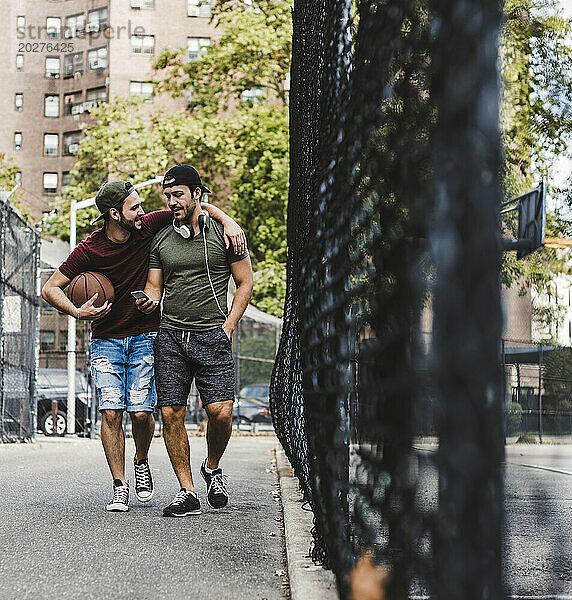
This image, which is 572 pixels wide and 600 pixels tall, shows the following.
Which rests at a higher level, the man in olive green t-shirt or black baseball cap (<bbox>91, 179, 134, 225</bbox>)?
black baseball cap (<bbox>91, 179, 134, 225</bbox>)

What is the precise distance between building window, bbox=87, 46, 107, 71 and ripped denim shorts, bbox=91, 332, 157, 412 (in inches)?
2390

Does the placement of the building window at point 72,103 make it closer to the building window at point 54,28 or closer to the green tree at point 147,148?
the building window at point 54,28

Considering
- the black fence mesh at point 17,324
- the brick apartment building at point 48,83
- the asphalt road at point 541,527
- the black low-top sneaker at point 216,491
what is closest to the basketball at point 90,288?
the black low-top sneaker at point 216,491

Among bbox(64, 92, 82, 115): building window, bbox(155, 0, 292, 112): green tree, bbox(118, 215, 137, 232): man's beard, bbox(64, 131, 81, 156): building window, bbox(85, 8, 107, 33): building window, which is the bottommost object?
bbox(118, 215, 137, 232): man's beard

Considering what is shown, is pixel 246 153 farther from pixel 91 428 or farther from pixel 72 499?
pixel 72 499

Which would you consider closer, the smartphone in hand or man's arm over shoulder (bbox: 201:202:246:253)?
the smartphone in hand

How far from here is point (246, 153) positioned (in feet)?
112

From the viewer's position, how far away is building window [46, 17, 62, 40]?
68000 mm

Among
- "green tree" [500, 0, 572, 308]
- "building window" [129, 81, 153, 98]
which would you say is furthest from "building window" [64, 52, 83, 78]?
"green tree" [500, 0, 572, 308]

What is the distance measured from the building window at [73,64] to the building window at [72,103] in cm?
118

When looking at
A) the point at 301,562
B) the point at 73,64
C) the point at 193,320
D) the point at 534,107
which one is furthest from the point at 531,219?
the point at 73,64

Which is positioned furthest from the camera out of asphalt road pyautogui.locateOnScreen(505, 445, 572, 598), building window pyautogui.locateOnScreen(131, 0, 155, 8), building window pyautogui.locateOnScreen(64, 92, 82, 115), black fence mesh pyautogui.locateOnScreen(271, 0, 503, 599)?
building window pyautogui.locateOnScreen(64, 92, 82, 115)

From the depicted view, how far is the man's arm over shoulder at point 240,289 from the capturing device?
6344 millimetres

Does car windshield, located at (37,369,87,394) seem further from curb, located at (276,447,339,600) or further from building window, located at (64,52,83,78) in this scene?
building window, located at (64,52,83,78)
